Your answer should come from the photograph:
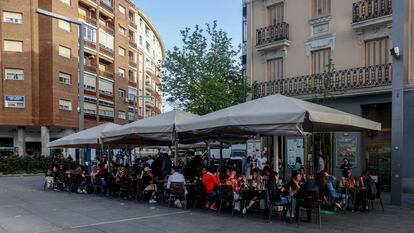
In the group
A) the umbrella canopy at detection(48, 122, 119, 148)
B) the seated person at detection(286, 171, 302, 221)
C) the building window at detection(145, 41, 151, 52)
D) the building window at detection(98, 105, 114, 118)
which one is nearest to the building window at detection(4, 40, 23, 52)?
the building window at detection(98, 105, 114, 118)

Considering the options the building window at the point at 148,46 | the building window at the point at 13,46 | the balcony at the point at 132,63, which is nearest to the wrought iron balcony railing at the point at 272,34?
the building window at the point at 13,46

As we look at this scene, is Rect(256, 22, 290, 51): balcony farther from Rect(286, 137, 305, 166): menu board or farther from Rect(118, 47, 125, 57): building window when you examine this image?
Rect(118, 47, 125, 57): building window

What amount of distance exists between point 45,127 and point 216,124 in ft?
121

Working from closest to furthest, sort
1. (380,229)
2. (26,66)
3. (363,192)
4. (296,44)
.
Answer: (380,229)
(363,192)
(296,44)
(26,66)

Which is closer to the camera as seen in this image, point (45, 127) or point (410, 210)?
point (410, 210)

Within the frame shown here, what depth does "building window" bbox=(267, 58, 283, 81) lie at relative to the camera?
73.4 ft

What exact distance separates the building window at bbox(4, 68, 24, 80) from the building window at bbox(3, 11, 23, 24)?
4977 millimetres

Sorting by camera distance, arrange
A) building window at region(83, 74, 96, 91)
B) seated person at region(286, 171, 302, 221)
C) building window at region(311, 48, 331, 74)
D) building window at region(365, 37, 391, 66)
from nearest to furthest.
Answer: seated person at region(286, 171, 302, 221) < building window at region(365, 37, 391, 66) < building window at region(311, 48, 331, 74) < building window at region(83, 74, 96, 91)

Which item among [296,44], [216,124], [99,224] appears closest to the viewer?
[99,224]

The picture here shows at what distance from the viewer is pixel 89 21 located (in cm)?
4922

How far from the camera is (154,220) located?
407 inches

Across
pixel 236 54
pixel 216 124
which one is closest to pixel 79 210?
pixel 216 124

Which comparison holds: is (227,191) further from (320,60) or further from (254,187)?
(320,60)

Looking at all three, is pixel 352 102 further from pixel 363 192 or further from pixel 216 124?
pixel 216 124
